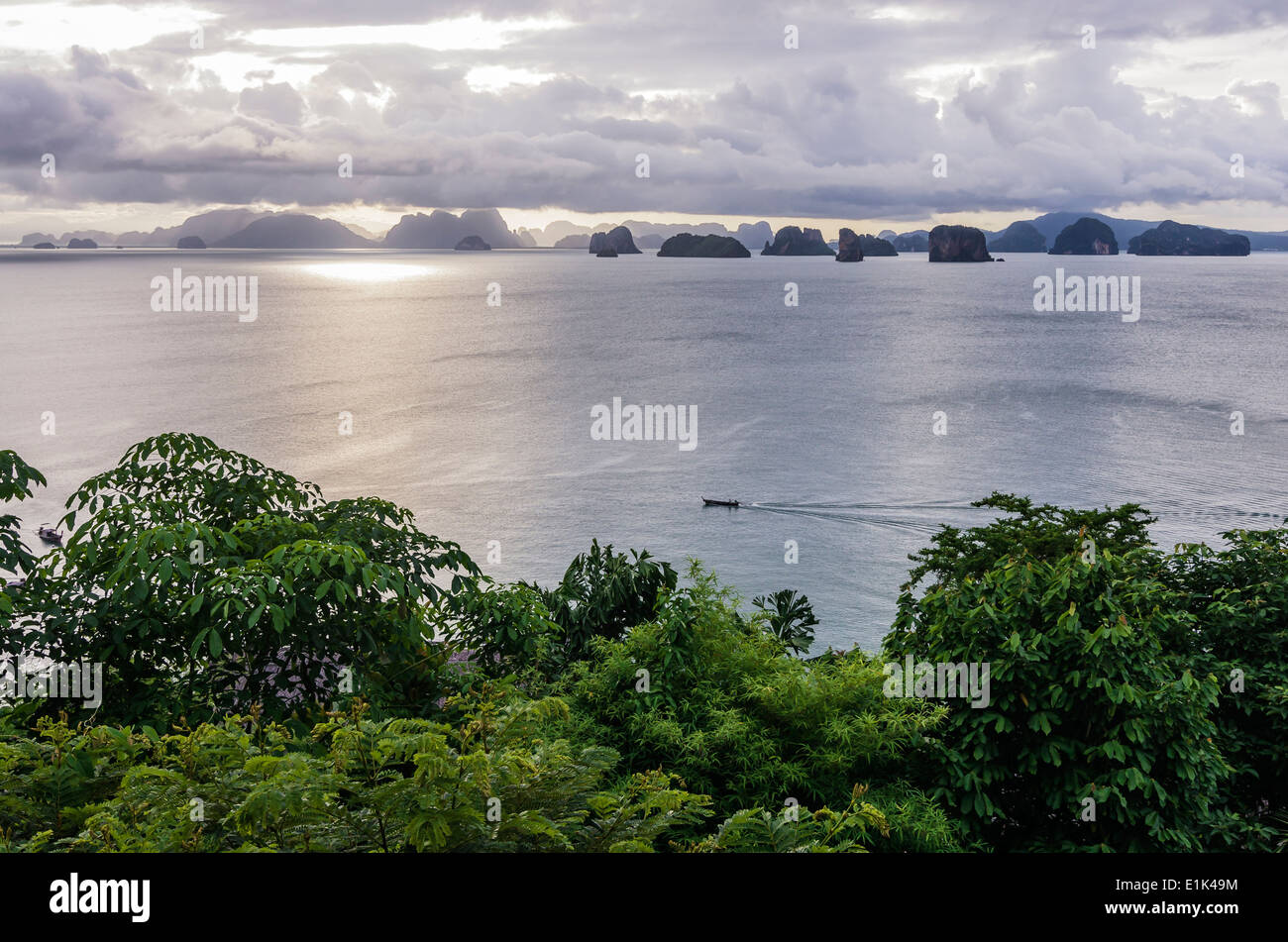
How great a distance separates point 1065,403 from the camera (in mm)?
→ 103750

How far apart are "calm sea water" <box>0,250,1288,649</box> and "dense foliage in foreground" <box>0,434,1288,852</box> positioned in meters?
32.3

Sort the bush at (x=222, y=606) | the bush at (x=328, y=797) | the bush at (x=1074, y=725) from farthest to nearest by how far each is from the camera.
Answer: the bush at (x=1074, y=725) → the bush at (x=222, y=606) → the bush at (x=328, y=797)

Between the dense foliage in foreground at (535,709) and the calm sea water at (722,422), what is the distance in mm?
32321

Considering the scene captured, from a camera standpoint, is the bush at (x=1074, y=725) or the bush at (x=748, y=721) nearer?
the bush at (x=748, y=721)

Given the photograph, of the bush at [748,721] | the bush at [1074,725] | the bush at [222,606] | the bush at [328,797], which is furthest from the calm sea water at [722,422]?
the bush at [328,797]

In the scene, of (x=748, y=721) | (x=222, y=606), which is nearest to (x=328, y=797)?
(x=222, y=606)

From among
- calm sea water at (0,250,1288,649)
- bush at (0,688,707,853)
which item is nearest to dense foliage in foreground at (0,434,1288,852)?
bush at (0,688,707,853)

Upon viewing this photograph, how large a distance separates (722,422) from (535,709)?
296 feet

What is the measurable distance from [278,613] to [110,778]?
5.41ft

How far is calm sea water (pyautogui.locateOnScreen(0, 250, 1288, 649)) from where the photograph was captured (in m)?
63.1

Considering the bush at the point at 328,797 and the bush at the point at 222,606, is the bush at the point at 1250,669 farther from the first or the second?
the bush at the point at 222,606

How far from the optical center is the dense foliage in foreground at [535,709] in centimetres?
620

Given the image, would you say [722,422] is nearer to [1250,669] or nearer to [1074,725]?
[1250,669]
